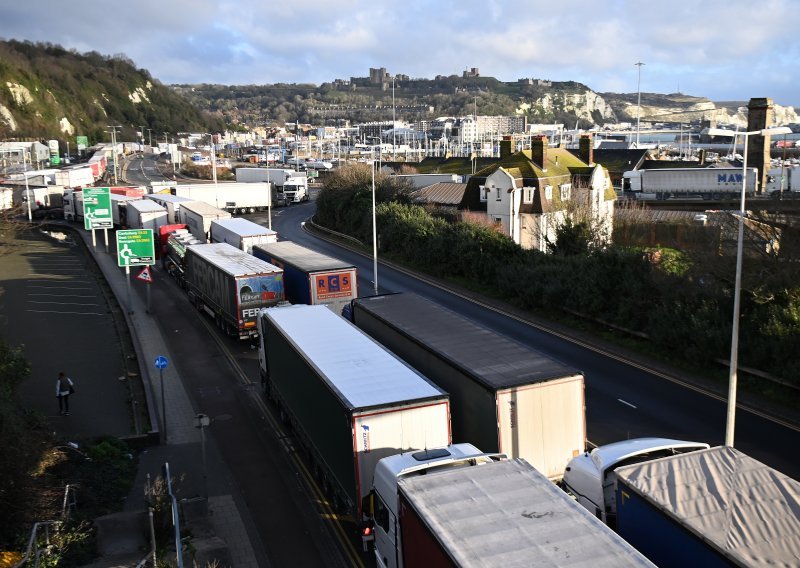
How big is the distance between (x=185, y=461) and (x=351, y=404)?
280 inches

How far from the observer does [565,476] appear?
44.1ft

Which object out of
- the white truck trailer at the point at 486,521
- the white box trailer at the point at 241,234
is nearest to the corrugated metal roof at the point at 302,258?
the white box trailer at the point at 241,234

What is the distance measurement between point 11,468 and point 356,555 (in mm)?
6465

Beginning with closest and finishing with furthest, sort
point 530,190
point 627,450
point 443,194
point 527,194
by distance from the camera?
point 627,450, point 530,190, point 527,194, point 443,194

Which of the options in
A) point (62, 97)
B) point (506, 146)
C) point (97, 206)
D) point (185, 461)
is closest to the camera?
point (185, 461)

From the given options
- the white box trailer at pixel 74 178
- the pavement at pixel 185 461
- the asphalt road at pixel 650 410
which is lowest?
the pavement at pixel 185 461

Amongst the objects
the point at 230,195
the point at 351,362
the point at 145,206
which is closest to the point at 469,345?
the point at 351,362

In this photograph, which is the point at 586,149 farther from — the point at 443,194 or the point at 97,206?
the point at 97,206

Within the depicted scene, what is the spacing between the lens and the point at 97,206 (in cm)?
4041

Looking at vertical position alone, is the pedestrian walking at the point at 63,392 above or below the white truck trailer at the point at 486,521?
below

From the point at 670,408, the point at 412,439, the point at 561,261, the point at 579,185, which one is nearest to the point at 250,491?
the point at 412,439

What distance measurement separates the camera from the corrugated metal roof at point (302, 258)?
27.7 m

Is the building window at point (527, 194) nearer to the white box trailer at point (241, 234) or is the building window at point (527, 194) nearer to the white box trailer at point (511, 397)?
the white box trailer at point (241, 234)

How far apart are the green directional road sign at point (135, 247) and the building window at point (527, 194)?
83.0 ft
